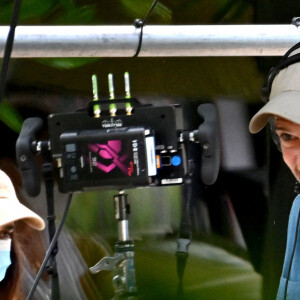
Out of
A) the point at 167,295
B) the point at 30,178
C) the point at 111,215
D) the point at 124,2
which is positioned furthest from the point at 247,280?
the point at 30,178

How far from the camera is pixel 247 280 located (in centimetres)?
387

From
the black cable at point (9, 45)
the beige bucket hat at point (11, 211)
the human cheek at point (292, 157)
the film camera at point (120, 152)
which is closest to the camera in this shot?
the black cable at point (9, 45)

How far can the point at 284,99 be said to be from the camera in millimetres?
2369

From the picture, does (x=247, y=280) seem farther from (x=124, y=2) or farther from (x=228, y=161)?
(x=124, y=2)

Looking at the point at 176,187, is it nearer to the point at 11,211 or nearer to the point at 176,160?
the point at 11,211

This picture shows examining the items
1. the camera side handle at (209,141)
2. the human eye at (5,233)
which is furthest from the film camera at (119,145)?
the human eye at (5,233)

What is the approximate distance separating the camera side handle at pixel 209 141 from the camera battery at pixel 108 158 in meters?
0.14

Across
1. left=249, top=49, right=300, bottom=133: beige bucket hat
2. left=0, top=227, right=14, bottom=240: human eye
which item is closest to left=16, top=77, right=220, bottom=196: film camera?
left=249, top=49, right=300, bottom=133: beige bucket hat

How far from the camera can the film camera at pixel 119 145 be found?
2326 mm

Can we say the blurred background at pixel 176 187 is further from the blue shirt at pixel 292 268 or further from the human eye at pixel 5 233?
the blue shirt at pixel 292 268

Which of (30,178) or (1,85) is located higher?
(1,85)

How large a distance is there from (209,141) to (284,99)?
0.70 feet

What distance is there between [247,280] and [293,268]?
4.27 feet

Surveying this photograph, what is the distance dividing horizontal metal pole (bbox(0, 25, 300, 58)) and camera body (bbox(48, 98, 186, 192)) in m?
0.31
